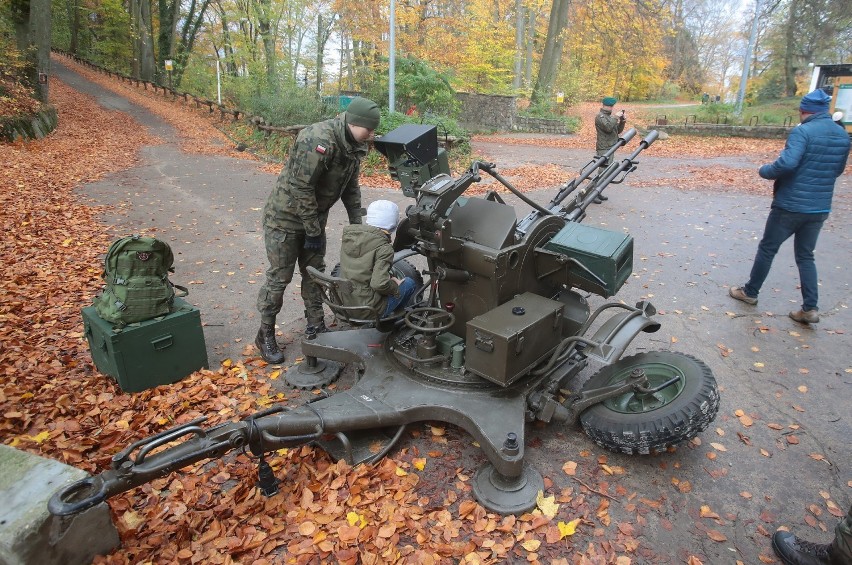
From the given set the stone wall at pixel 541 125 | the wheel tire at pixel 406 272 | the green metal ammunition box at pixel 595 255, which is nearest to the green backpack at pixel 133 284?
the wheel tire at pixel 406 272

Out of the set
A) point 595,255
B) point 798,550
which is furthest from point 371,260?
point 798,550

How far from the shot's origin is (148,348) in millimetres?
4043

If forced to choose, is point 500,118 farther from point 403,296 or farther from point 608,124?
point 403,296

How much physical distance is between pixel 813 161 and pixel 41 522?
251 inches

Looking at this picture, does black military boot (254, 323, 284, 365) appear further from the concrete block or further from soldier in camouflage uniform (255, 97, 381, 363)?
the concrete block

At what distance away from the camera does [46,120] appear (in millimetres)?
15961

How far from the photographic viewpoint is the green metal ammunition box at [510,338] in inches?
124

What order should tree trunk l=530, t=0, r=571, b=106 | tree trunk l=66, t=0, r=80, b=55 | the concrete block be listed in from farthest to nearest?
tree trunk l=66, t=0, r=80, b=55 → tree trunk l=530, t=0, r=571, b=106 → the concrete block

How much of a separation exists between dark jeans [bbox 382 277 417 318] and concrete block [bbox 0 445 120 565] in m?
2.11

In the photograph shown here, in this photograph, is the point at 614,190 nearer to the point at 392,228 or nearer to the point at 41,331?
the point at 392,228

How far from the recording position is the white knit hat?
3.68 meters

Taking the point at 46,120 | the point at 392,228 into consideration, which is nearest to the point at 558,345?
the point at 392,228

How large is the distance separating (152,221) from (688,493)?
8.58 metres

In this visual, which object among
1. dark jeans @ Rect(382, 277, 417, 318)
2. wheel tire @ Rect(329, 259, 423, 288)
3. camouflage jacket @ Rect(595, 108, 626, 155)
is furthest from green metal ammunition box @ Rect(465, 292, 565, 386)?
camouflage jacket @ Rect(595, 108, 626, 155)
